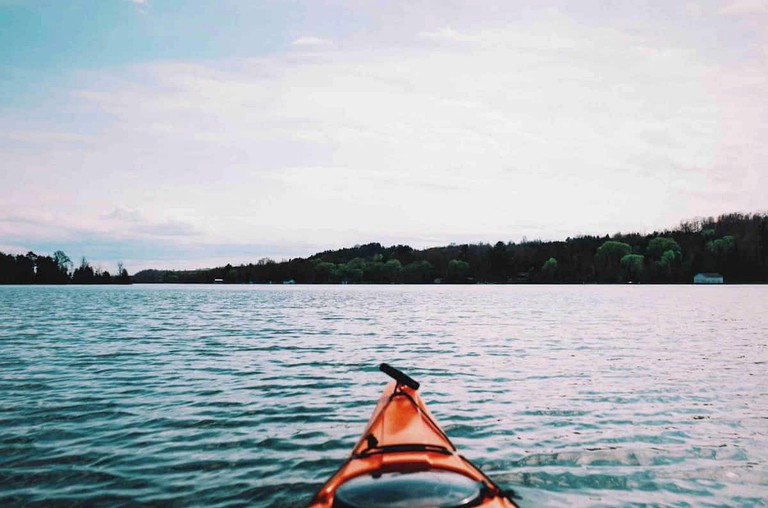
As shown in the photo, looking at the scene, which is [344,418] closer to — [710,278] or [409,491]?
[409,491]

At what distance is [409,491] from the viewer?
6.04 m

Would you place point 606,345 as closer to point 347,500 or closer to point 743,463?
point 743,463

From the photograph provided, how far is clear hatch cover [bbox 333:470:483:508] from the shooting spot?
582 cm

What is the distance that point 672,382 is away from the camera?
19.6 metres

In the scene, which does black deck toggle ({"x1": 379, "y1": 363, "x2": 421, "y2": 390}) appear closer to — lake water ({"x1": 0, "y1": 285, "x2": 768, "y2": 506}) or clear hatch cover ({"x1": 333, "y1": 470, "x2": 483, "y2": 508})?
lake water ({"x1": 0, "y1": 285, "x2": 768, "y2": 506})

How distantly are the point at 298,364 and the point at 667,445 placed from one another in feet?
46.7

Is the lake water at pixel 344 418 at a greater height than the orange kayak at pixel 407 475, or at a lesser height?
lesser

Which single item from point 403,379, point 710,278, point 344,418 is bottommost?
point 344,418

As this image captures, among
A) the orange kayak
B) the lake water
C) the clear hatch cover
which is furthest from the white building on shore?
the clear hatch cover

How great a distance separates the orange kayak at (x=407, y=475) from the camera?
593 centimetres

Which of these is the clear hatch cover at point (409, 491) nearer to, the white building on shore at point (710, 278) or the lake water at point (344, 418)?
the lake water at point (344, 418)

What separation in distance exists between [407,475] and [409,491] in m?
0.48

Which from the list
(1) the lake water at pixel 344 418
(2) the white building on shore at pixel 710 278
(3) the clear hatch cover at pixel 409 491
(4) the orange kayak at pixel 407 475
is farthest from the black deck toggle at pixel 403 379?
(2) the white building on shore at pixel 710 278

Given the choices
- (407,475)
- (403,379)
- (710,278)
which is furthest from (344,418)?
(710,278)
